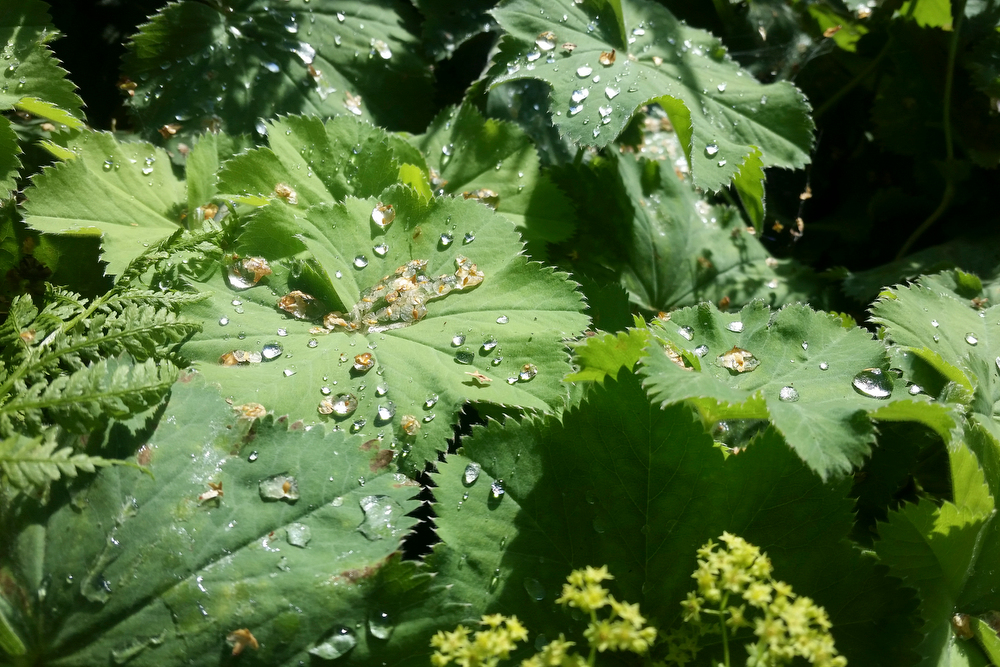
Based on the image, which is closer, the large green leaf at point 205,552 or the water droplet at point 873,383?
the large green leaf at point 205,552

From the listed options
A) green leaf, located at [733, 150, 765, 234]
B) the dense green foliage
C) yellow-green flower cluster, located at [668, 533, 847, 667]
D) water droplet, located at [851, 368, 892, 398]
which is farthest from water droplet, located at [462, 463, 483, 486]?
green leaf, located at [733, 150, 765, 234]

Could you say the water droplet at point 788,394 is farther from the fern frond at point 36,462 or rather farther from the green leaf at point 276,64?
the green leaf at point 276,64

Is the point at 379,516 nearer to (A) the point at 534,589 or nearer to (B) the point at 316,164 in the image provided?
(A) the point at 534,589

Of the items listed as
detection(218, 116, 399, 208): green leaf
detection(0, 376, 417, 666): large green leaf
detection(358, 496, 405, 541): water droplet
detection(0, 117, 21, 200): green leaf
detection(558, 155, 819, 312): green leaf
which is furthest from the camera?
detection(558, 155, 819, 312): green leaf

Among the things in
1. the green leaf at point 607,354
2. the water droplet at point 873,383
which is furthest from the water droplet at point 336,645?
the water droplet at point 873,383

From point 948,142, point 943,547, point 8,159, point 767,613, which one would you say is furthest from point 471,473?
point 948,142

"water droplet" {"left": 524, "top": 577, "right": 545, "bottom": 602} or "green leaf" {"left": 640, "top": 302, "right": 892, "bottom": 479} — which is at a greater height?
"green leaf" {"left": 640, "top": 302, "right": 892, "bottom": 479}

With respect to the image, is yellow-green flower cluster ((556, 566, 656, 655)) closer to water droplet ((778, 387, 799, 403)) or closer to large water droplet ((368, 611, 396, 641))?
large water droplet ((368, 611, 396, 641))

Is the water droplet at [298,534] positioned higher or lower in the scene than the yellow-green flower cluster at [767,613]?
lower

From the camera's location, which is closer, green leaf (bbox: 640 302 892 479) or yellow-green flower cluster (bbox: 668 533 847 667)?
yellow-green flower cluster (bbox: 668 533 847 667)
